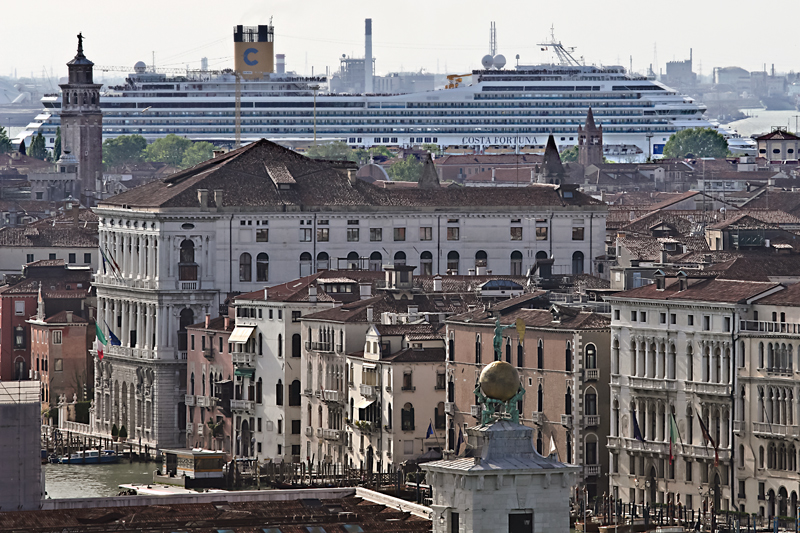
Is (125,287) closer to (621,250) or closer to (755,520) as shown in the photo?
(621,250)

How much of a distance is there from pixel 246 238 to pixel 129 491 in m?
35.8

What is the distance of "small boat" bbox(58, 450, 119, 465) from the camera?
9894 cm

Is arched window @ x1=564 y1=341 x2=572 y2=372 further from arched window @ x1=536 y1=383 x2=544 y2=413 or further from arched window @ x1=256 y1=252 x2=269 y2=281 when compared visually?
arched window @ x1=256 y1=252 x2=269 y2=281

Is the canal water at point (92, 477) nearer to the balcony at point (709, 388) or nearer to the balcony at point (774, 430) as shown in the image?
the balcony at point (709, 388)

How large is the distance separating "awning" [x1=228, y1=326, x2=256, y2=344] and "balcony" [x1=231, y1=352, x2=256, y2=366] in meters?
0.43

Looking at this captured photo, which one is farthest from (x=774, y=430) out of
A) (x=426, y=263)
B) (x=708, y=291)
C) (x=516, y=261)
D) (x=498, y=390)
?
(x=516, y=261)

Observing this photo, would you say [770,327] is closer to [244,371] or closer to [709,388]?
[709,388]

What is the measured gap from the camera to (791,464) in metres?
74.0

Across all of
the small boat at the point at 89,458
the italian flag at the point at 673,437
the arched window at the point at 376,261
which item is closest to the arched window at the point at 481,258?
the arched window at the point at 376,261

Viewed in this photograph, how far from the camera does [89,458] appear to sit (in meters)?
99.3

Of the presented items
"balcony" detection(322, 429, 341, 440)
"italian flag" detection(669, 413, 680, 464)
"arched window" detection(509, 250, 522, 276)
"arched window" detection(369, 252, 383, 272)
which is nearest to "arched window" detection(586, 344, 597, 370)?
"italian flag" detection(669, 413, 680, 464)

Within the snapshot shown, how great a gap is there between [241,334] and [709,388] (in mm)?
25846

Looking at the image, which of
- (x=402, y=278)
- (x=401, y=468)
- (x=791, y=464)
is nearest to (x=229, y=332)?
(x=402, y=278)

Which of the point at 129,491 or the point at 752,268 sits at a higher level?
the point at 752,268
